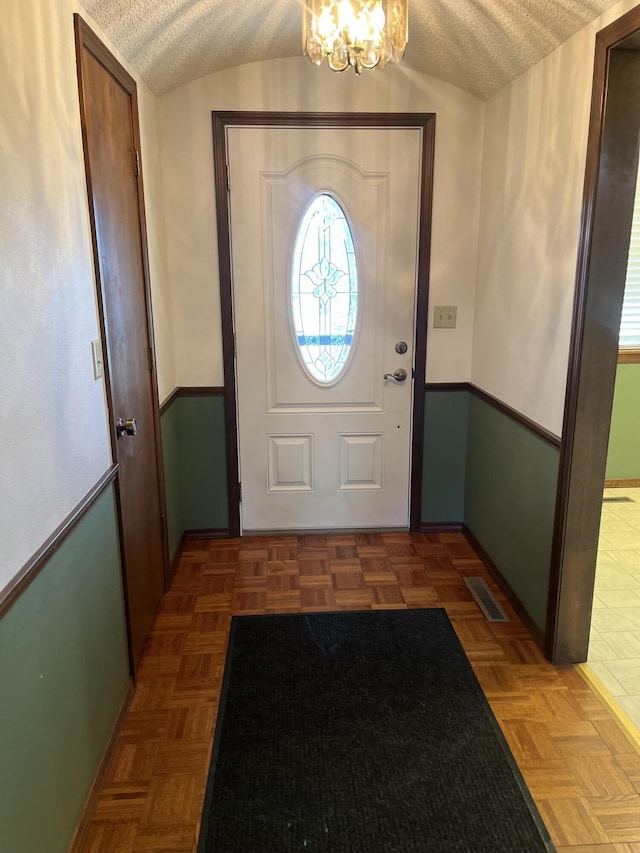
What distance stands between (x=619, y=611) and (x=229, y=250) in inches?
92.9

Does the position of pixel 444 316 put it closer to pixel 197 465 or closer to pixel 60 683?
pixel 197 465

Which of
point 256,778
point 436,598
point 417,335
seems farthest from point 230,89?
point 256,778

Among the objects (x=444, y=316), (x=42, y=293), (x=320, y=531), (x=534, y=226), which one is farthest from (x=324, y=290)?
(x=42, y=293)

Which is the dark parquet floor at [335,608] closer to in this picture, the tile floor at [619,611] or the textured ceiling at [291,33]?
the tile floor at [619,611]

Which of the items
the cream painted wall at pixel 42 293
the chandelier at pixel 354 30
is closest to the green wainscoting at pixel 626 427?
the chandelier at pixel 354 30

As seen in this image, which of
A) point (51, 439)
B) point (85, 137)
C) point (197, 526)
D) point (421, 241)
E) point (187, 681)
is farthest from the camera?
point (197, 526)

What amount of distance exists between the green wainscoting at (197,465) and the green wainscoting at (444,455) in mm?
1061

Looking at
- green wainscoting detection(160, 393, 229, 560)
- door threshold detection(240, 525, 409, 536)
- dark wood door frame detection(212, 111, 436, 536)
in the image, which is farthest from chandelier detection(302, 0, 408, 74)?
door threshold detection(240, 525, 409, 536)

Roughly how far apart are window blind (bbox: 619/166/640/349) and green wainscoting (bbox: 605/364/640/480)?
6.3 inches

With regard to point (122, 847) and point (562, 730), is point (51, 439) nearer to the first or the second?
point (122, 847)

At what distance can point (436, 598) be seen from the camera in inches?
104

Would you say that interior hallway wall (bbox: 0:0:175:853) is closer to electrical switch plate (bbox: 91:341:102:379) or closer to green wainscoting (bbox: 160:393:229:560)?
electrical switch plate (bbox: 91:341:102:379)

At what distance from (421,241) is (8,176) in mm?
2069

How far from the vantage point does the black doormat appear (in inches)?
61.2
